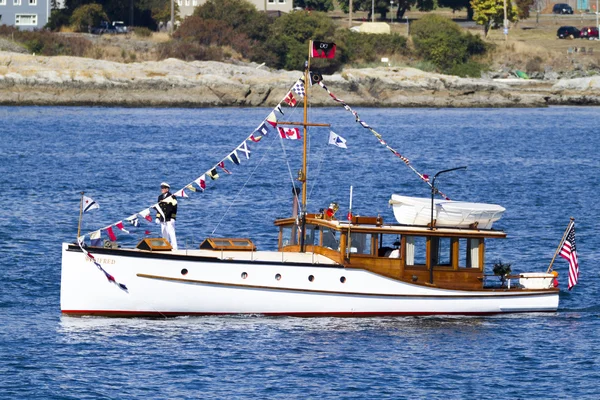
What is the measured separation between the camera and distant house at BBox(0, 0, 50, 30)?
134m

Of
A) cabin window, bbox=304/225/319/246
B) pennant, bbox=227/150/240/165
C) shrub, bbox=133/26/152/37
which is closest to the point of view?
pennant, bbox=227/150/240/165

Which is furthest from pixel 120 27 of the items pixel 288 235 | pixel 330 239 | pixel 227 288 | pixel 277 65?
pixel 227 288

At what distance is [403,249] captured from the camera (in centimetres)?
2877

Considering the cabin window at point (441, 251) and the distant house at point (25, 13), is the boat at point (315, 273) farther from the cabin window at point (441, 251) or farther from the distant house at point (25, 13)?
the distant house at point (25, 13)

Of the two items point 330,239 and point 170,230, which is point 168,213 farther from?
point 330,239

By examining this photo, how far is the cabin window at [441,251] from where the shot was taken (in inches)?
1141

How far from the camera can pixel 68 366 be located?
79.6 feet

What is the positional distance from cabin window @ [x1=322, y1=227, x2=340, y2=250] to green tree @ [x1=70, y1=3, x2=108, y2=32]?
108259mm

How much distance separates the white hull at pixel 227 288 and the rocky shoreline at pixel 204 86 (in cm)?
8389

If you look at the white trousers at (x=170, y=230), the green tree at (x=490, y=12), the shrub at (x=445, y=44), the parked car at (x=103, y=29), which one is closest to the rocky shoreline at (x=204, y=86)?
the shrub at (x=445, y=44)

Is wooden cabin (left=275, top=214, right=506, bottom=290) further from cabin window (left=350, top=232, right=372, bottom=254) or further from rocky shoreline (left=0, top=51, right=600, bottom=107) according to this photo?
rocky shoreline (left=0, top=51, right=600, bottom=107)

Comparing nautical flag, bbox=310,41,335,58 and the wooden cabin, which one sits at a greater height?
nautical flag, bbox=310,41,335,58

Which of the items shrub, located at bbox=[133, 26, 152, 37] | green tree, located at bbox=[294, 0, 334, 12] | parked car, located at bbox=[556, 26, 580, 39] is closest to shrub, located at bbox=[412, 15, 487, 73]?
parked car, located at bbox=[556, 26, 580, 39]

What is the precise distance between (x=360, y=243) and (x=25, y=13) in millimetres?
113532
